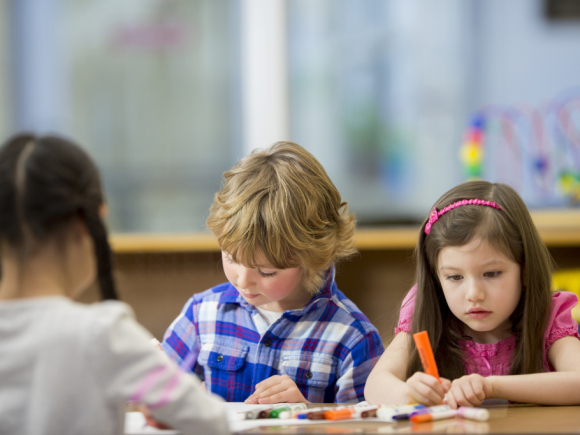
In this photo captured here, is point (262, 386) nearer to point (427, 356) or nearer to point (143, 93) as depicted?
point (427, 356)

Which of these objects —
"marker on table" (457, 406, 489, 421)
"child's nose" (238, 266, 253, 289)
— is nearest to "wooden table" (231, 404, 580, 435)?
"marker on table" (457, 406, 489, 421)

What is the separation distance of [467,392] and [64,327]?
51 cm

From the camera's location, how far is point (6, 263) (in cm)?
64

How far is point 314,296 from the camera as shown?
1.13 m

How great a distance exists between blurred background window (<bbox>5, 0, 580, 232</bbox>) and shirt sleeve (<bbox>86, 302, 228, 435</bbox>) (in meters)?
2.52

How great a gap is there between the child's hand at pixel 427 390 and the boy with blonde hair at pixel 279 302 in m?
0.22

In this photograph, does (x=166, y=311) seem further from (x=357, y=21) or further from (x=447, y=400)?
(x=357, y=21)

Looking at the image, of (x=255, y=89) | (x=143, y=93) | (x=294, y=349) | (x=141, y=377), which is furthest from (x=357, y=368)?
(x=143, y=93)

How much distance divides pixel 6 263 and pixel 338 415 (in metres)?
0.42

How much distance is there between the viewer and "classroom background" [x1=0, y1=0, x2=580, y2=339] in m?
3.08

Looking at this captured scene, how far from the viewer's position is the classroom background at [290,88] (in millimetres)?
3076

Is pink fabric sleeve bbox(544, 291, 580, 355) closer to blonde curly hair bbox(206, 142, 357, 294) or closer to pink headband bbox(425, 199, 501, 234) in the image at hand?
pink headband bbox(425, 199, 501, 234)

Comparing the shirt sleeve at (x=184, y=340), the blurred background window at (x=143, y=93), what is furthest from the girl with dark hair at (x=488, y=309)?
the blurred background window at (x=143, y=93)

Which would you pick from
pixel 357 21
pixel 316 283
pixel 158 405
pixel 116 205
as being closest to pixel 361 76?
pixel 357 21
